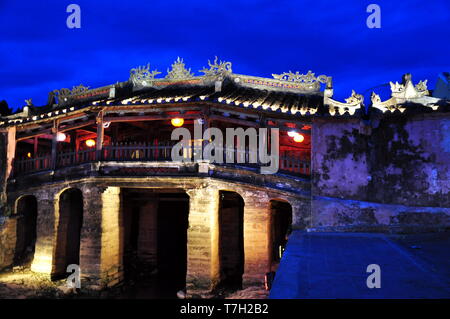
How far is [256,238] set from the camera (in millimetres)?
11570

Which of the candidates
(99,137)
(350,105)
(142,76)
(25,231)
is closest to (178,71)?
(142,76)

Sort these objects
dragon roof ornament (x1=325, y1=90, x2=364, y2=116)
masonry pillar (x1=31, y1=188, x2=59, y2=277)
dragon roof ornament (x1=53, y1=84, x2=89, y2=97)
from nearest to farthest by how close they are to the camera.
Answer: dragon roof ornament (x1=325, y1=90, x2=364, y2=116), masonry pillar (x1=31, y1=188, x2=59, y2=277), dragon roof ornament (x1=53, y1=84, x2=89, y2=97)

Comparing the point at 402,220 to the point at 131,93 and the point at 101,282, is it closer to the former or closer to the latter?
the point at 101,282

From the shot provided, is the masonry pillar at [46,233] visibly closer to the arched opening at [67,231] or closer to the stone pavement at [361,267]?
the arched opening at [67,231]

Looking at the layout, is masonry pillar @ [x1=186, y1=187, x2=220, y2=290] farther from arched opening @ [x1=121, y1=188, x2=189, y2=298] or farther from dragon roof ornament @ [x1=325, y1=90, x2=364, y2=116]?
dragon roof ornament @ [x1=325, y1=90, x2=364, y2=116]

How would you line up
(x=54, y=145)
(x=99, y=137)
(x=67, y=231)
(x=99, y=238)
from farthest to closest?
(x=67, y=231), (x=54, y=145), (x=99, y=137), (x=99, y=238)

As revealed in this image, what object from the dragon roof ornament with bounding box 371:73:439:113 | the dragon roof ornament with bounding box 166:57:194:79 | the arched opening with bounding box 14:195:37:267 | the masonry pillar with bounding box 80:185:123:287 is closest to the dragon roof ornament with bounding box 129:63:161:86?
the dragon roof ornament with bounding box 166:57:194:79

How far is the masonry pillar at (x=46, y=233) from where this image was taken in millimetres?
13906

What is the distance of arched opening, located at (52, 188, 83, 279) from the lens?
14.2 meters

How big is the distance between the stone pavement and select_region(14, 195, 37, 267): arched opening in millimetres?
12868

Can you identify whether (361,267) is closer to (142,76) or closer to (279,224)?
(279,224)

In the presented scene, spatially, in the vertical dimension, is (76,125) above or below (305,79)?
below

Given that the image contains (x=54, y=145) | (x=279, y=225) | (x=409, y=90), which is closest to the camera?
(x=409, y=90)

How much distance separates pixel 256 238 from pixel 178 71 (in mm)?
8556
